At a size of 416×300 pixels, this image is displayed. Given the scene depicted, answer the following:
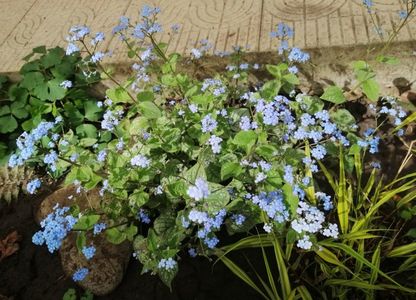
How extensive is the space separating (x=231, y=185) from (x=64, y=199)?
49.9 inches

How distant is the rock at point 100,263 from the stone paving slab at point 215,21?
138cm

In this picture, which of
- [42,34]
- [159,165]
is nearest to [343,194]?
[159,165]

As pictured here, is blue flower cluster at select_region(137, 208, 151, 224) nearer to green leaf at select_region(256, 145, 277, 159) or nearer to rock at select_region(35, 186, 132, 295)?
rock at select_region(35, 186, 132, 295)

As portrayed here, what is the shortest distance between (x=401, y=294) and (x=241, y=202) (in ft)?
2.96

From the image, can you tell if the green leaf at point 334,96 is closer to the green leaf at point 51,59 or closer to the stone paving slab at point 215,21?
the stone paving slab at point 215,21

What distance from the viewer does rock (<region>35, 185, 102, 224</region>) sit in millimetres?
2482

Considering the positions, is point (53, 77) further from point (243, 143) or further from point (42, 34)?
point (243, 143)

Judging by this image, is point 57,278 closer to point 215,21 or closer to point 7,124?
point 7,124

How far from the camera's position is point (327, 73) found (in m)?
2.71

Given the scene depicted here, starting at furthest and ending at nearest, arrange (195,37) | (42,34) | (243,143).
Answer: (42,34) → (195,37) → (243,143)

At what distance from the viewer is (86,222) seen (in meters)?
1.79

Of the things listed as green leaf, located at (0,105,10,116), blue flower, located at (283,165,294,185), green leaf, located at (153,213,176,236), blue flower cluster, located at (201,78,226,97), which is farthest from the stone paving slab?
green leaf, located at (153,213,176,236)

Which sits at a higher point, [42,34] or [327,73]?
[42,34]

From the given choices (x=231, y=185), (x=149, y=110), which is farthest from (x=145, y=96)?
(x=231, y=185)
